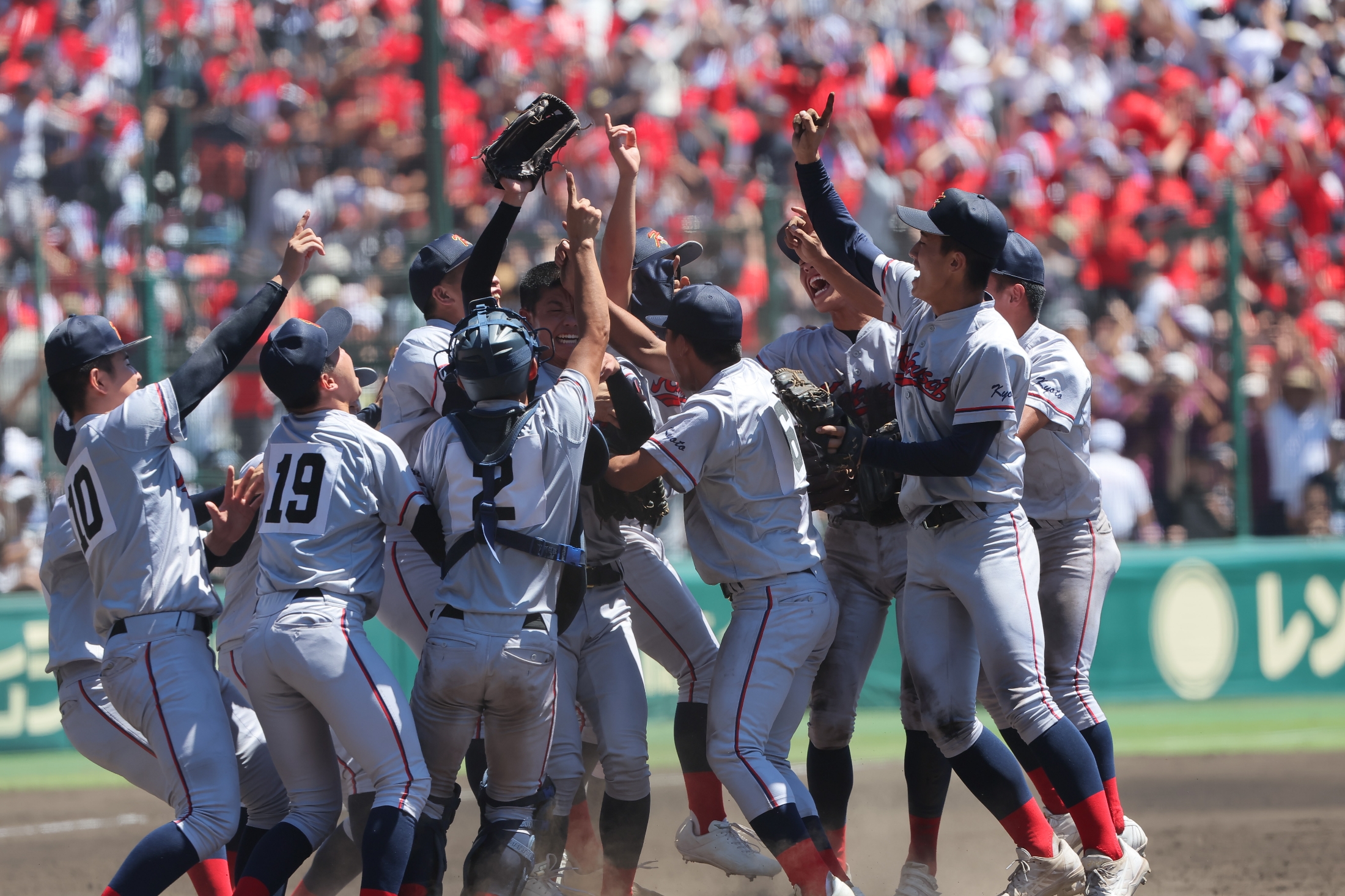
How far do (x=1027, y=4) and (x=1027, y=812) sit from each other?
1144 cm

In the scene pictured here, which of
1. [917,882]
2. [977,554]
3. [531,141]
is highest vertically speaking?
[531,141]

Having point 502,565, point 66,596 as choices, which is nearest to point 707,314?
point 502,565

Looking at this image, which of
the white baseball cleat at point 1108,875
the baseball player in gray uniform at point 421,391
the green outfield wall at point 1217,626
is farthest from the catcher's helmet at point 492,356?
the green outfield wall at point 1217,626

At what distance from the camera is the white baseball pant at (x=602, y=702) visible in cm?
469

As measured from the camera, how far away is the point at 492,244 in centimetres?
465

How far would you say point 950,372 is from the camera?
4348mm

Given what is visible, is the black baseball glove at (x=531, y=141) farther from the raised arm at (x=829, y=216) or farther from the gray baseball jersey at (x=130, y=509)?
the gray baseball jersey at (x=130, y=509)

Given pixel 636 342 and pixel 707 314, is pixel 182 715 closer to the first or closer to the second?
pixel 636 342

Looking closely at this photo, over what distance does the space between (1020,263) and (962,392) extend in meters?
0.88

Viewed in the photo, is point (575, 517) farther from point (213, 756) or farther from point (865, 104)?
point (865, 104)

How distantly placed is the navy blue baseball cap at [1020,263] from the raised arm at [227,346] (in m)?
2.40

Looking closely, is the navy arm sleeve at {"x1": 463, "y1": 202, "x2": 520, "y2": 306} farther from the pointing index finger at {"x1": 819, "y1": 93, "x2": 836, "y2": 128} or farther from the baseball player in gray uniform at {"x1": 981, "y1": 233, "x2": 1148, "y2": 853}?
the baseball player in gray uniform at {"x1": 981, "y1": 233, "x2": 1148, "y2": 853}

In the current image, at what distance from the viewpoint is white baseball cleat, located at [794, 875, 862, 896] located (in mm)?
4207

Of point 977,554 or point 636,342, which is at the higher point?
point 636,342
